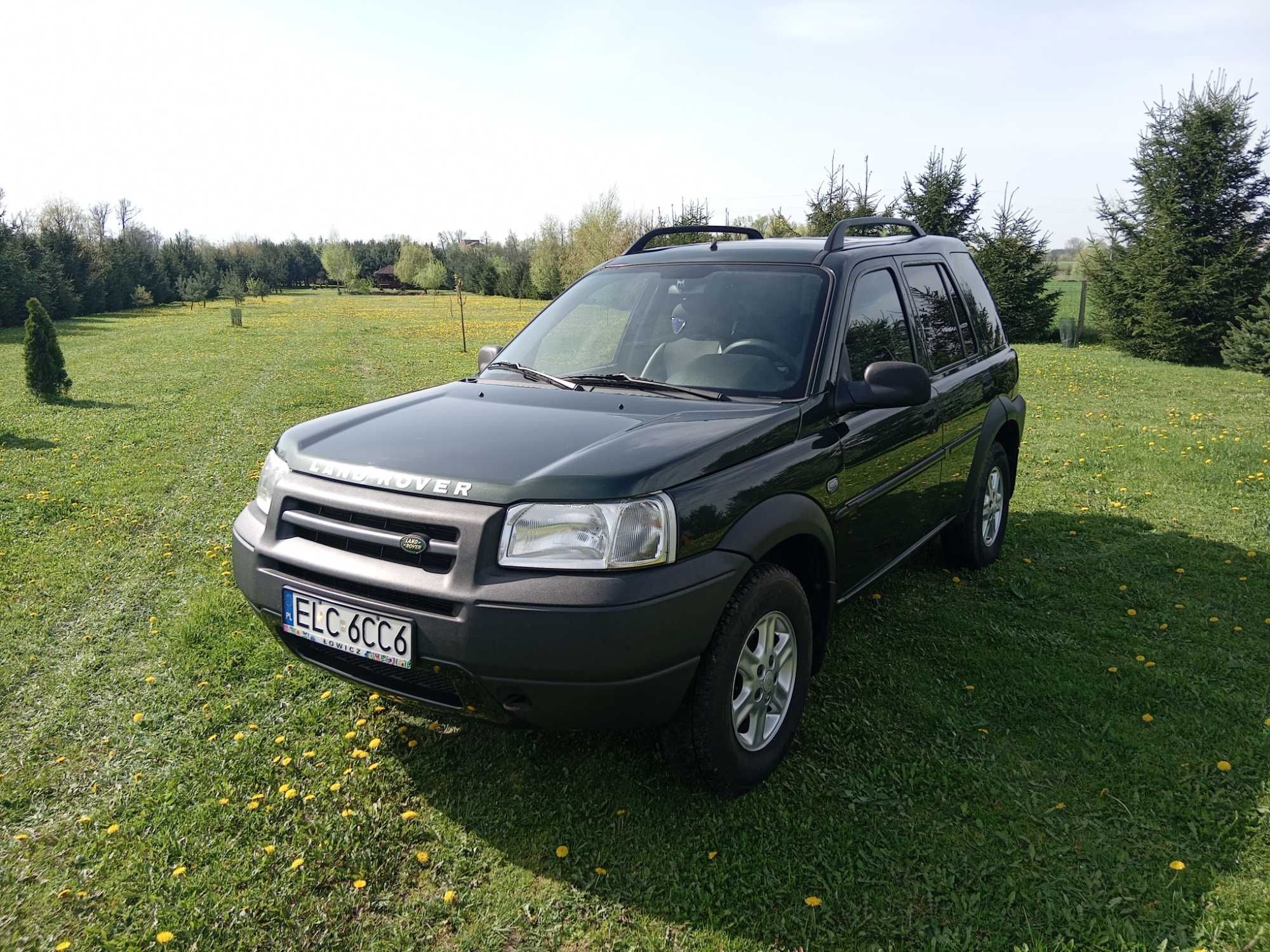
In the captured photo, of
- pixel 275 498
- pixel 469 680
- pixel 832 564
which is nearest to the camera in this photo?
pixel 469 680

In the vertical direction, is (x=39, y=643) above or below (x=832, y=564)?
below

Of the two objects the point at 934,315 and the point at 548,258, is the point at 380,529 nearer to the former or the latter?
the point at 934,315

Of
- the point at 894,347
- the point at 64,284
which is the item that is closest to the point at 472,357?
the point at 894,347

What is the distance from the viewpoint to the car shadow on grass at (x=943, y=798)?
262cm

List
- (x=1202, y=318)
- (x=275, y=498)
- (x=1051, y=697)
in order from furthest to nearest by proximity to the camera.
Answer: (x=1202, y=318) < (x=1051, y=697) < (x=275, y=498)

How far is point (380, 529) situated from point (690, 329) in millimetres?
1750

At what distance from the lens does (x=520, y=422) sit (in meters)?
3.14

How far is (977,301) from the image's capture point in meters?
5.50

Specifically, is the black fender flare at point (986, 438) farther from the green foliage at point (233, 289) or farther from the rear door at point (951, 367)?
the green foliage at point (233, 289)

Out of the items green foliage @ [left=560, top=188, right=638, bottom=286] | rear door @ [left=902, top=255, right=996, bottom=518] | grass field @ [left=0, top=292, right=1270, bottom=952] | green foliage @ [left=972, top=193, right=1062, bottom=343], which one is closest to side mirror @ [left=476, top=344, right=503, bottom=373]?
grass field @ [left=0, top=292, right=1270, bottom=952]

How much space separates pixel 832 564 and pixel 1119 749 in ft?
4.71

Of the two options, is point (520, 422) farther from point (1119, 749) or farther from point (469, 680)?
point (1119, 749)

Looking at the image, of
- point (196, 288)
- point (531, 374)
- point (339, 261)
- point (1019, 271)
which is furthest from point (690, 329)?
point (339, 261)

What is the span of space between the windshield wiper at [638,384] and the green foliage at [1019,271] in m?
22.1
